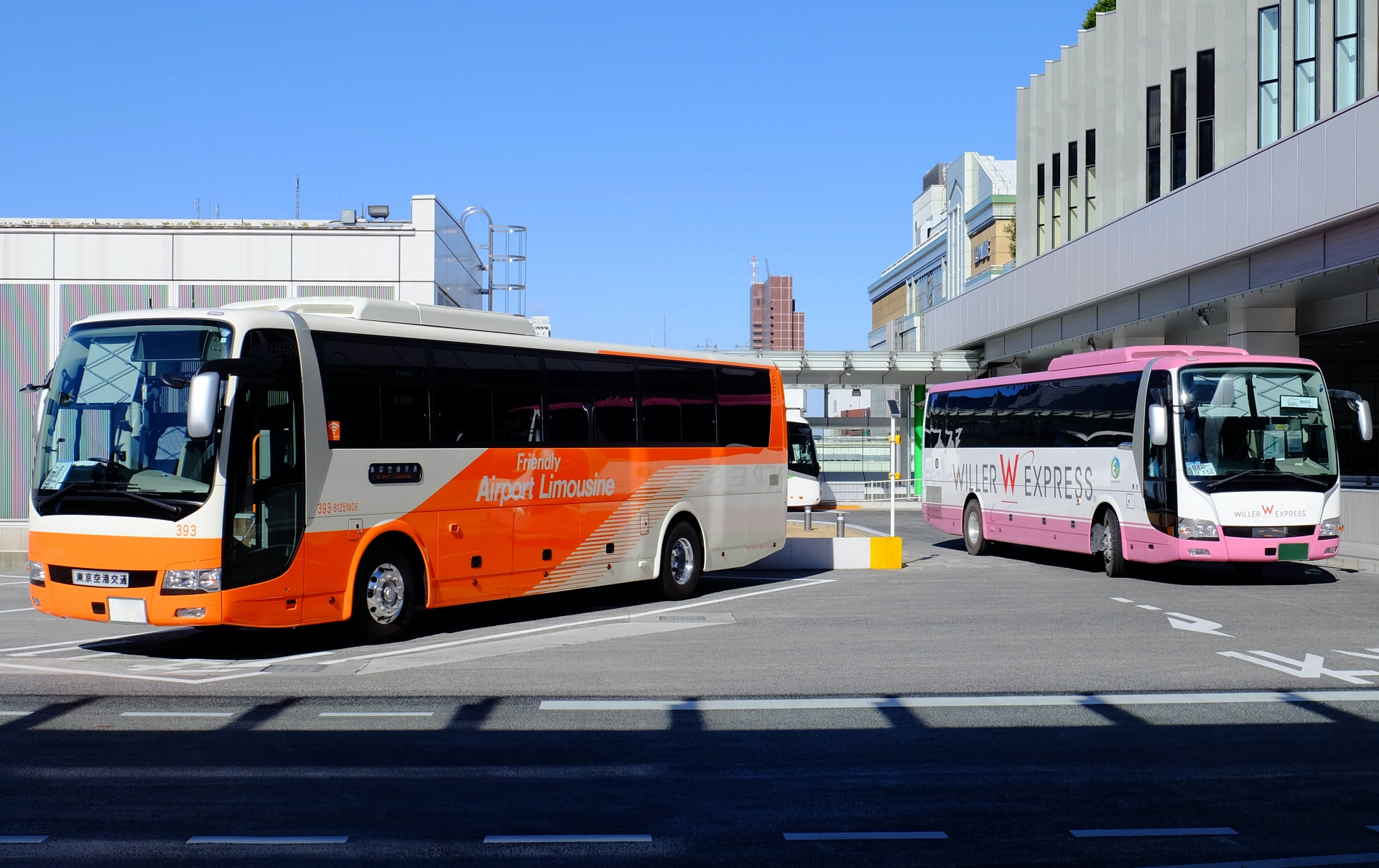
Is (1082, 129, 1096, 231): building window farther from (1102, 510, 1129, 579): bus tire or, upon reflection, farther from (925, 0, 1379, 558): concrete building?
(1102, 510, 1129, 579): bus tire

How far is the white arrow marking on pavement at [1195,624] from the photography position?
1315 cm

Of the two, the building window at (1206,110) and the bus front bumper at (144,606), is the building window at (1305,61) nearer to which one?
the building window at (1206,110)

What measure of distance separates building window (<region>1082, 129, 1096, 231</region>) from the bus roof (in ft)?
63.4

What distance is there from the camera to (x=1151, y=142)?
35.7 metres

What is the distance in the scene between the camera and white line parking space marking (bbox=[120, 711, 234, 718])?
8648 millimetres

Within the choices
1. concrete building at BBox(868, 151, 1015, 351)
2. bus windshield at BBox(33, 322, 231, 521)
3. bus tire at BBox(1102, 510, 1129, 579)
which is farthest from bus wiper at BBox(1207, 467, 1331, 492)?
concrete building at BBox(868, 151, 1015, 351)

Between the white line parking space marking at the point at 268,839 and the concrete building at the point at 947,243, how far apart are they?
54.9 m

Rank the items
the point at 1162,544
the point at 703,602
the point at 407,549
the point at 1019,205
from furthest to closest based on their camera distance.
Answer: the point at 1019,205 → the point at 1162,544 → the point at 703,602 → the point at 407,549

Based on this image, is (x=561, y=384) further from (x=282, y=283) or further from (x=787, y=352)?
(x=787, y=352)

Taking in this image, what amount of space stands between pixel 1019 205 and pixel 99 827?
149ft

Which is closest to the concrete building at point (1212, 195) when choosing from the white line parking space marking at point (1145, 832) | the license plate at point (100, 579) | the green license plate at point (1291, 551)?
the green license plate at point (1291, 551)

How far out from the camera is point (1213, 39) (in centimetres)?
3234

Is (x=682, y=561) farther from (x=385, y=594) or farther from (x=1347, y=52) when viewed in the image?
(x=1347, y=52)

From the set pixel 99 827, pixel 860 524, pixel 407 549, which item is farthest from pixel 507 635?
pixel 860 524
